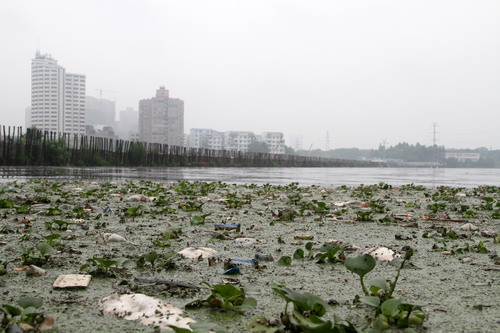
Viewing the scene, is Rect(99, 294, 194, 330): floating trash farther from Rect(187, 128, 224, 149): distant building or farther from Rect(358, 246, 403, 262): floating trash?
Rect(187, 128, 224, 149): distant building

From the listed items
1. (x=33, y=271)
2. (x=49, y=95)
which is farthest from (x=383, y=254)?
(x=49, y=95)

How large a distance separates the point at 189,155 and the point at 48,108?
8866 cm

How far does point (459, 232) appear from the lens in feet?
11.5

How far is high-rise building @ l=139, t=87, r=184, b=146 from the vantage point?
138125mm

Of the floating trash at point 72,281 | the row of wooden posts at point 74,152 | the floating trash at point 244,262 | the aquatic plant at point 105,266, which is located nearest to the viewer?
the floating trash at point 72,281

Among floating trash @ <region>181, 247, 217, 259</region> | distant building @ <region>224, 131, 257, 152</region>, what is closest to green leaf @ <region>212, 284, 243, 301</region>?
floating trash @ <region>181, 247, 217, 259</region>

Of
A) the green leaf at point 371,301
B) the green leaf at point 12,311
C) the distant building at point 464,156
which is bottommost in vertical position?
the green leaf at point 12,311

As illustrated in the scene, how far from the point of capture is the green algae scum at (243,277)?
4.63 ft

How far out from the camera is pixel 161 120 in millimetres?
139250

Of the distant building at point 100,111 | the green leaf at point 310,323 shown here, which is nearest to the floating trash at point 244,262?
the green leaf at point 310,323

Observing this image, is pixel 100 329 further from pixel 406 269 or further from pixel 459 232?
pixel 459 232

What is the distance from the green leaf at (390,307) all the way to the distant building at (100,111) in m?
172

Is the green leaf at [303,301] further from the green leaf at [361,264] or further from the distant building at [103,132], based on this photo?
the distant building at [103,132]

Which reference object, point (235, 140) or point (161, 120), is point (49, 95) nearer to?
point (161, 120)
